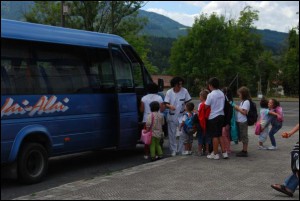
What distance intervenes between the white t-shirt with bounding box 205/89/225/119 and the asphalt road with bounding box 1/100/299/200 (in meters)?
1.57

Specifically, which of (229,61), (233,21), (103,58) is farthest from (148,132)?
(233,21)

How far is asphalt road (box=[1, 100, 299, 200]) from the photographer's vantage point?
7938 mm

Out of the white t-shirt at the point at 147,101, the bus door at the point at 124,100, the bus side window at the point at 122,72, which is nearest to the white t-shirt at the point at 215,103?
the white t-shirt at the point at 147,101

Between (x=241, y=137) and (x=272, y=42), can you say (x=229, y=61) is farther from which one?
(x=272, y=42)

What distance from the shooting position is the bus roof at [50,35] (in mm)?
8047

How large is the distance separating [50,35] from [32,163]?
2.30m

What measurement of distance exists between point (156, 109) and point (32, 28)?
128 inches

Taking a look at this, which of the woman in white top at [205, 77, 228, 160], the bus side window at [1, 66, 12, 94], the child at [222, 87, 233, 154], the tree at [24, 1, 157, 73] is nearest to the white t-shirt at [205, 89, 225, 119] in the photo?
the woman in white top at [205, 77, 228, 160]

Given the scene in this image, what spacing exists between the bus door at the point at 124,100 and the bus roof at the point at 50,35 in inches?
15.6

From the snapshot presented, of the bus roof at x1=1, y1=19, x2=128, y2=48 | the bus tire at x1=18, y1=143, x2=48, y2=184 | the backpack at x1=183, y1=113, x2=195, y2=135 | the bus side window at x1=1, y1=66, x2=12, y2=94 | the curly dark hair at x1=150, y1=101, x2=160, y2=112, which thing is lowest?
the bus tire at x1=18, y1=143, x2=48, y2=184

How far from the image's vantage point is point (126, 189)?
7.24 m

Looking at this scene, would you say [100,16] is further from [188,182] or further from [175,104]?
[188,182]

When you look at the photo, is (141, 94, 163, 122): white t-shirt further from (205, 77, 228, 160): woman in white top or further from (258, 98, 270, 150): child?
(258, 98, 270, 150): child

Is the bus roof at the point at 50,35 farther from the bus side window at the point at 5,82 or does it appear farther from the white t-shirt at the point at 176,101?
the white t-shirt at the point at 176,101
